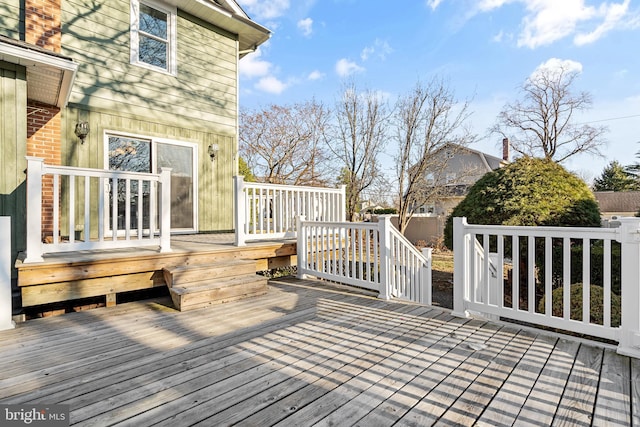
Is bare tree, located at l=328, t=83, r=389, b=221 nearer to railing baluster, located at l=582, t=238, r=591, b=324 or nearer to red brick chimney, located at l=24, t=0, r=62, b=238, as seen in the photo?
red brick chimney, located at l=24, t=0, r=62, b=238

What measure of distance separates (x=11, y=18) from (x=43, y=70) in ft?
4.97

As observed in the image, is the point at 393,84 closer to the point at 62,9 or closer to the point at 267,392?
the point at 62,9

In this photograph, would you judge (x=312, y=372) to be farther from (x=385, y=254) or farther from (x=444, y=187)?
(x=444, y=187)

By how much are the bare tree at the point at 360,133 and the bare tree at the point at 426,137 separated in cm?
64

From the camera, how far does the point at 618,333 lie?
7.63 feet

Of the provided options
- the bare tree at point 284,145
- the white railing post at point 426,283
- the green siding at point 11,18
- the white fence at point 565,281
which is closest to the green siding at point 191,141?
the green siding at point 11,18

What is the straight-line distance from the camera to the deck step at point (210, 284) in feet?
11.3

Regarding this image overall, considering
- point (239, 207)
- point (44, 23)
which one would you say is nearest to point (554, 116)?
point (239, 207)

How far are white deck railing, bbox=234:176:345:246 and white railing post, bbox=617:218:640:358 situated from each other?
3.87m

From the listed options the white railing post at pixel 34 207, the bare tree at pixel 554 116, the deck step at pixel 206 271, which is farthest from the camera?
the bare tree at pixel 554 116

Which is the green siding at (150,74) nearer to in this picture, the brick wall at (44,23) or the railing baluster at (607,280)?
the brick wall at (44,23)

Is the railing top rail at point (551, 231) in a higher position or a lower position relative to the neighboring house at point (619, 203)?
lower

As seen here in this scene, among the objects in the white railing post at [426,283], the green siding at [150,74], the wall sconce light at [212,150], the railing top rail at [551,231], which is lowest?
the white railing post at [426,283]

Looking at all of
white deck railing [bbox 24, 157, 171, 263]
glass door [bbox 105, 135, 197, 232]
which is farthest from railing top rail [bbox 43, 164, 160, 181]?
glass door [bbox 105, 135, 197, 232]
